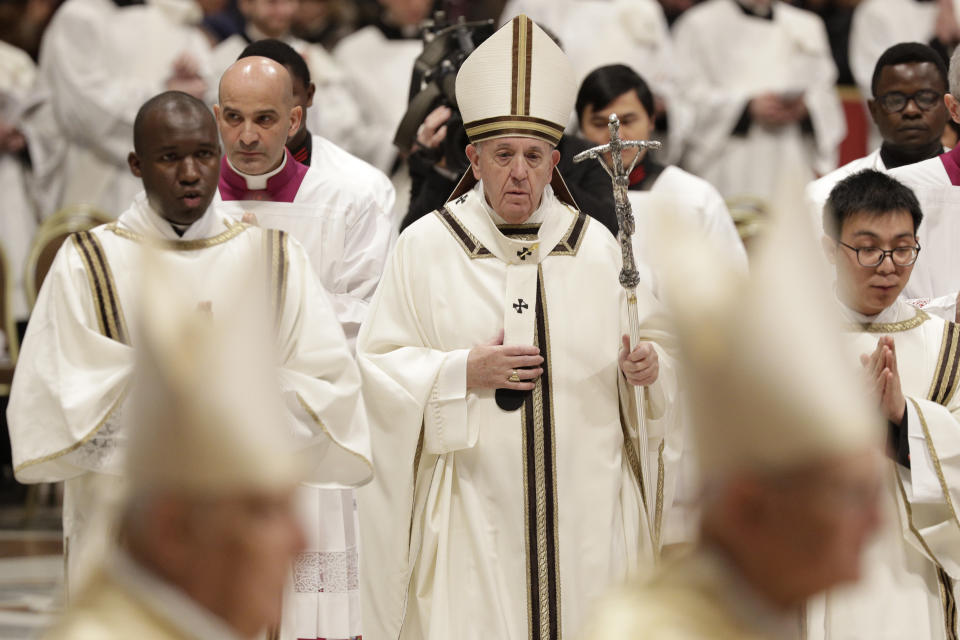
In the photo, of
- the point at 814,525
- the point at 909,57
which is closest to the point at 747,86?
the point at 909,57

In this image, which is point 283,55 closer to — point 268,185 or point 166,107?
point 268,185

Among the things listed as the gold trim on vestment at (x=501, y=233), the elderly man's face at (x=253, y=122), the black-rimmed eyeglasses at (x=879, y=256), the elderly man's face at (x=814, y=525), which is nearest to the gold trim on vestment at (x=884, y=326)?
the black-rimmed eyeglasses at (x=879, y=256)

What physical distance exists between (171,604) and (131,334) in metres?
2.47

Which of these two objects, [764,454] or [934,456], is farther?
[934,456]

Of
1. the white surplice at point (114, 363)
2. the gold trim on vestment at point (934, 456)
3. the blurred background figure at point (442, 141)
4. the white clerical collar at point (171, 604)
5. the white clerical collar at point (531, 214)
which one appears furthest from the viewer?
the blurred background figure at point (442, 141)

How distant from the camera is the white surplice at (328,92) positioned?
10.5 metres

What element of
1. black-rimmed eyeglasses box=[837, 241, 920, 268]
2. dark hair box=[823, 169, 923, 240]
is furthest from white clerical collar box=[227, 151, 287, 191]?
black-rimmed eyeglasses box=[837, 241, 920, 268]

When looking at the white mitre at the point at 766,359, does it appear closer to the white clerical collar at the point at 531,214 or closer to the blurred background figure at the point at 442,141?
the white clerical collar at the point at 531,214

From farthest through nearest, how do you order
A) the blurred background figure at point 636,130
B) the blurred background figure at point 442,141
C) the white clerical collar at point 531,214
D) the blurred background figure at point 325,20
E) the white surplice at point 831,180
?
1. the blurred background figure at point 325,20
2. the blurred background figure at point 636,130
3. the blurred background figure at point 442,141
4. the white surplice at point 831,180
5. the white clerical collar at point 531,214

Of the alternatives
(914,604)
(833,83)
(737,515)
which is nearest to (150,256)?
(737,515)

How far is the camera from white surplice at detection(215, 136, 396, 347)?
5.70m

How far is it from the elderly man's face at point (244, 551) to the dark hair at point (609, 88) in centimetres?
476

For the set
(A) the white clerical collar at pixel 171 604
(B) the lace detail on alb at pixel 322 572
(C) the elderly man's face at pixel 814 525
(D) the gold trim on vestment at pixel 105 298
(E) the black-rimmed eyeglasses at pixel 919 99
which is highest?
(E) the black-rimmed eyeglasses at pixel 919 99

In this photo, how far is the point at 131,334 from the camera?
14.4 feet
